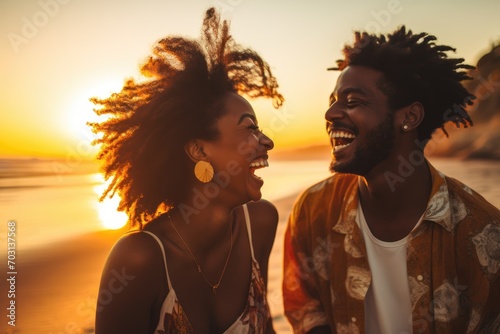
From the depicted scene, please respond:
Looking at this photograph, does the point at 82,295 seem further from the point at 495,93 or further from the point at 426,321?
the point at 495,93

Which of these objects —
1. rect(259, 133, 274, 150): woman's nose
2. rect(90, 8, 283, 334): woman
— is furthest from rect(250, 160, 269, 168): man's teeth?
rect(259, 133, 274, 150): woman's nose

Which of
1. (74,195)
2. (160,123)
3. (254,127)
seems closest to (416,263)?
(254,127)

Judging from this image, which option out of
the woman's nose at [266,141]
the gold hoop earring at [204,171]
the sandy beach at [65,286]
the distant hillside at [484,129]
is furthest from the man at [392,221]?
the distant hillside at [484,129]

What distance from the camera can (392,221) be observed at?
3604 millimetres

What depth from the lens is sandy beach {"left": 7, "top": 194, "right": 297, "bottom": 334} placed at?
467 cm

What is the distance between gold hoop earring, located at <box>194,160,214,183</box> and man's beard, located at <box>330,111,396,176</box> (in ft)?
3.25

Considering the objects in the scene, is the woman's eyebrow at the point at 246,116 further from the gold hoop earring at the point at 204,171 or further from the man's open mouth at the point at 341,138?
the man's open mouth at the point at 341,138

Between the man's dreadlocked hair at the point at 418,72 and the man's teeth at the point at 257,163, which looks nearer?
the man's teeth at the point at 257,163

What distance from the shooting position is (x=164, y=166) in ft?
10.2

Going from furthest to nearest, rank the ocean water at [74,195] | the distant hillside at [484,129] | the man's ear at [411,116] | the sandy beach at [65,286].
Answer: the distant hillside at [484,129] → the ocean water at [74,195] → the sandy beach at [65,286] → the man's ear at [411,116]

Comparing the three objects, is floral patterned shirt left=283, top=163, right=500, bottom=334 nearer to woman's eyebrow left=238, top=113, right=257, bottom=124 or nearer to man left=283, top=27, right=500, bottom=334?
man left=283, top=27, right=500, bottom=334

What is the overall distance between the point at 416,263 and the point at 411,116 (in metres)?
1.10

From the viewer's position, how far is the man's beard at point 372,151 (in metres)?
3.53

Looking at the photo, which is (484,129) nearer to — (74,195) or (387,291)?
(74,195)
